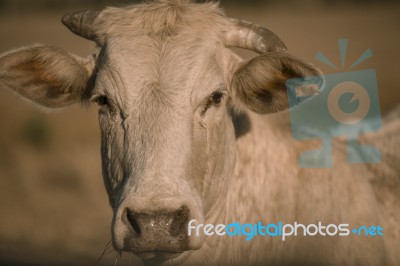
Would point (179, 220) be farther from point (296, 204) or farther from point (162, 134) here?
point (296, 204)

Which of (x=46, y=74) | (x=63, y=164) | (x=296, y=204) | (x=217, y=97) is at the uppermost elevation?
(x=217, y=97)

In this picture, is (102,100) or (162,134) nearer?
(162,134)

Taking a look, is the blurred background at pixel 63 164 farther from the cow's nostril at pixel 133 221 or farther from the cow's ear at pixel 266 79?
the cow's nostril at pixel 133 221

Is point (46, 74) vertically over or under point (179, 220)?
over

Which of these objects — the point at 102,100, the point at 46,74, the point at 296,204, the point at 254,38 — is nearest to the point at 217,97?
the point at 254,38

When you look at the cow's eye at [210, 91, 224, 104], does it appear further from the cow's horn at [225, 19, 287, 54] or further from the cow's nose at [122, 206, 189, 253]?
the cow's nose at [122, 206, 189, 253]

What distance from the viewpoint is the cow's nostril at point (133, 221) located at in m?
4.20

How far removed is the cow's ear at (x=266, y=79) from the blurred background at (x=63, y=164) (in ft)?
2.62

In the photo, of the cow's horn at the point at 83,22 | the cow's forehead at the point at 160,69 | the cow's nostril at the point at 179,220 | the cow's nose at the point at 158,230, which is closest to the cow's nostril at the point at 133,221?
the cow's nose at the point at 158,230

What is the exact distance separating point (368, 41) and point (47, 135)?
58.5 ft

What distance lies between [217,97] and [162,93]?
1.36ft

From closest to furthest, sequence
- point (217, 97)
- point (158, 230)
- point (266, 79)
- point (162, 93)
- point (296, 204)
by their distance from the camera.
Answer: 1. point (158, 230)
2. point (162, 93)
3. point (217, 97)
4. point (266, 79)
5. point (296, 204)

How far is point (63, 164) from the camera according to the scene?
45.8 feet

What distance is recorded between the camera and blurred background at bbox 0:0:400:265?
921cm
